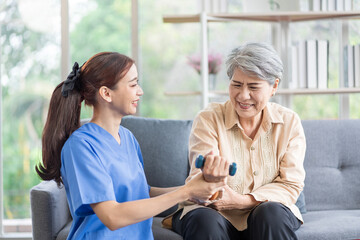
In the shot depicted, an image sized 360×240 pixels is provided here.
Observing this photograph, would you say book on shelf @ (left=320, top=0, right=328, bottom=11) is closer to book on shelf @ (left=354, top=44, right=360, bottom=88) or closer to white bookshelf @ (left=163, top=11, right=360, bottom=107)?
white bookshelf @ (left=163, top=11, right=360, bottom=107)

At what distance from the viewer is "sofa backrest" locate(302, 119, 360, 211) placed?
2.36 m

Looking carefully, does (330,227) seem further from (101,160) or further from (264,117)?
(101,160)

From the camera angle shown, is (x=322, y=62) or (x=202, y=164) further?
(x=322, y=62)

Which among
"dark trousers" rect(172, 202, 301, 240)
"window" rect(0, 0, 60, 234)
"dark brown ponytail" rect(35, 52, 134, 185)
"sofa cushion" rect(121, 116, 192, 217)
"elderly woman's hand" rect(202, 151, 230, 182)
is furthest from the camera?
"window" rect(0, 0, 60, 234)

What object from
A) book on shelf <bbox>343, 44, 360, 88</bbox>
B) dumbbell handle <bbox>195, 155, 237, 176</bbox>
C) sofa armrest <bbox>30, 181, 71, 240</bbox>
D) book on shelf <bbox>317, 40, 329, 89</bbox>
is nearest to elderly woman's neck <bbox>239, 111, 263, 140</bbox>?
dumbbell handle <bbox>195, 155, 237, 176</bbox>

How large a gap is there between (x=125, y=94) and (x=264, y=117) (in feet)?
2.46

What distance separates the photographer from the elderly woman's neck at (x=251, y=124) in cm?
201

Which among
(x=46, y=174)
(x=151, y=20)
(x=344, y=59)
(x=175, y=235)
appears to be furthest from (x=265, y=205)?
(x=151, y=20)

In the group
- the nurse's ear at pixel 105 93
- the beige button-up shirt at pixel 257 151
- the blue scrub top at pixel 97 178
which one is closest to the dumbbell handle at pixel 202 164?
the blue scrub top at pixel 97 178

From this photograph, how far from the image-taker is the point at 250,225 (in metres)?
1.72

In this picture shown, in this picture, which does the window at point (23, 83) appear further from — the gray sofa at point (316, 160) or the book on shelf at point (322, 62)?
the book on shelf at point (322, 62)

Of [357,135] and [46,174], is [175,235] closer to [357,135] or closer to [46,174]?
[46,174]

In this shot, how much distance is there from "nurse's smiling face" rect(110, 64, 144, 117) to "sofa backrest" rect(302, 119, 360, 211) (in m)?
1.22

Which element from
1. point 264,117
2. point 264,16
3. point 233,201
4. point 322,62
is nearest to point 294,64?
point 322,62
